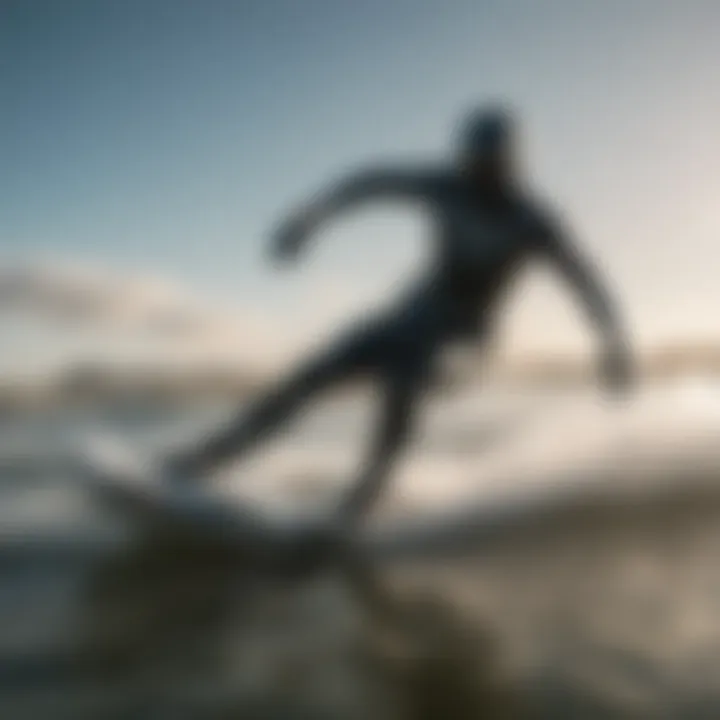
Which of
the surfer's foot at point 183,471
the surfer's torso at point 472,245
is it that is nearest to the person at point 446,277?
the surfer's torso at point 472,245

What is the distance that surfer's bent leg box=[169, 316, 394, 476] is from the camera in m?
1.75

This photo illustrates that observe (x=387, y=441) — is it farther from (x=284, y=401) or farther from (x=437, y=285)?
(x=437, y=285)

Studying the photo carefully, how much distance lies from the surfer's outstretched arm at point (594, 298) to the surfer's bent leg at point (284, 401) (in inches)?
14.3

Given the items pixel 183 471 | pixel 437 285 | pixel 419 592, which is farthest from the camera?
pixel 183 471

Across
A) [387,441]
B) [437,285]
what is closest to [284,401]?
[387,441]

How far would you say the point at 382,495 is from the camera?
6.01ft

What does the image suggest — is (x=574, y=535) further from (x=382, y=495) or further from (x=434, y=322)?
(x=434, y=322)

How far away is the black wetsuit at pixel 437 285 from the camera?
1694mm

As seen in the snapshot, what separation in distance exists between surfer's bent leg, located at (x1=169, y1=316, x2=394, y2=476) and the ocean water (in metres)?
0.06

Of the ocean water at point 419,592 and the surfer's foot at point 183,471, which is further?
the surfer's foot at point 183,471

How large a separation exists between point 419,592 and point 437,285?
0.57 meters

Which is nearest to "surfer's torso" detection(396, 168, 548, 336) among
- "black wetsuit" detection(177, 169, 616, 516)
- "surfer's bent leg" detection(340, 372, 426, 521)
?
"black wetsuit" detection(177, 169, 616, 516)

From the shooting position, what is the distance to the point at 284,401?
1798 mm

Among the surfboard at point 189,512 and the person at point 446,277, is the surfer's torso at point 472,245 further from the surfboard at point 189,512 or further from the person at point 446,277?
the surfboard at point 189,512
